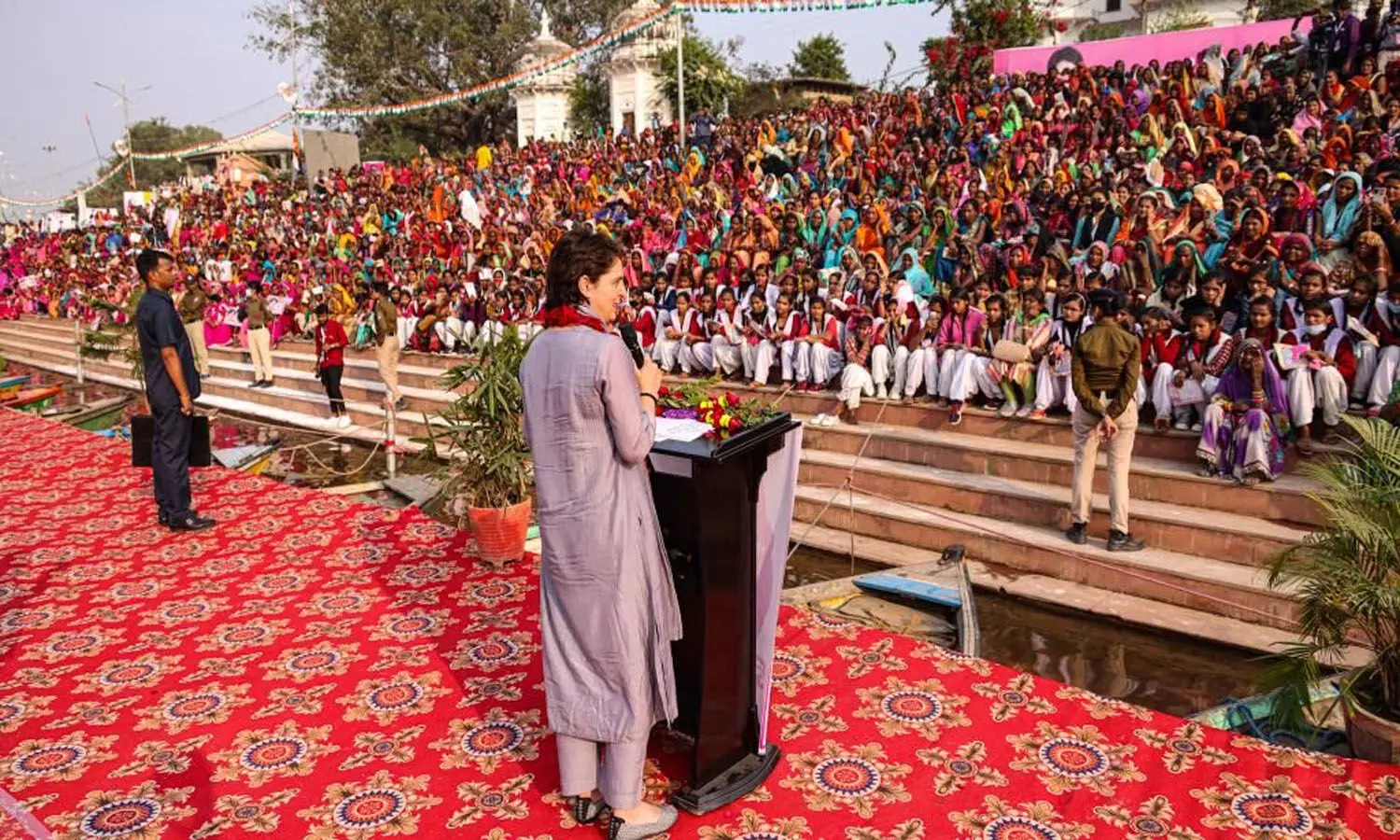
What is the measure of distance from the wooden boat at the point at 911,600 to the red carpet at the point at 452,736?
0.73 metres

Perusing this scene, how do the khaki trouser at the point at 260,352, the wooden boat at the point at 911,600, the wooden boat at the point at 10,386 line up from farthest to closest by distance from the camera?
1. the khaki trouser at the point at 260,352
2. the wooden boat at the point at 10,386
3. the wooden boat at the point at 911,600

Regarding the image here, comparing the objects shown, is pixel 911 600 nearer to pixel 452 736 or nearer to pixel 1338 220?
pixel 452 736

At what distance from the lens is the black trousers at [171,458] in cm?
539

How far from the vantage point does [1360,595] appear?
2.95 meters

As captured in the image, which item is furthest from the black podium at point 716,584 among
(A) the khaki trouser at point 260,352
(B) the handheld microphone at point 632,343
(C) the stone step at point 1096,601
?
(A) the khaki trouser at point 260,352

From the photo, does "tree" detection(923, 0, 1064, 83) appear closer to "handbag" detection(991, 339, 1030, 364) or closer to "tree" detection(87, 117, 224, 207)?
"handbag" detection(991, 339, 1030, 364)

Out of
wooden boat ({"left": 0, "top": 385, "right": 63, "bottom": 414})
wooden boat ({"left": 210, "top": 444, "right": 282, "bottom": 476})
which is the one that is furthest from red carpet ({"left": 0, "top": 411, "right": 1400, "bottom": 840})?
wooden boat ({"left": 0, "top": 385, "right": 63, "bottom": 414})

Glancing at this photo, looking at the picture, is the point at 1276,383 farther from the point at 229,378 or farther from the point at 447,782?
the point at 229,378

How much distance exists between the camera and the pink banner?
12859 mm

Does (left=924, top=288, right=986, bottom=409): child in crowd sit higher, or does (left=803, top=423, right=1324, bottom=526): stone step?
(left=924, top=288, right=986, bottom=409): child in crowd

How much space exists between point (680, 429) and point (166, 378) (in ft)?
13.7

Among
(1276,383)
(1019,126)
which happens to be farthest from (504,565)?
(1019,126)

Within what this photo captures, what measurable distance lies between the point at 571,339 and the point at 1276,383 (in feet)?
17.0

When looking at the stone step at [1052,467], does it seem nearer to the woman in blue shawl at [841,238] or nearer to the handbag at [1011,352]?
the handbag at [1011,352]
